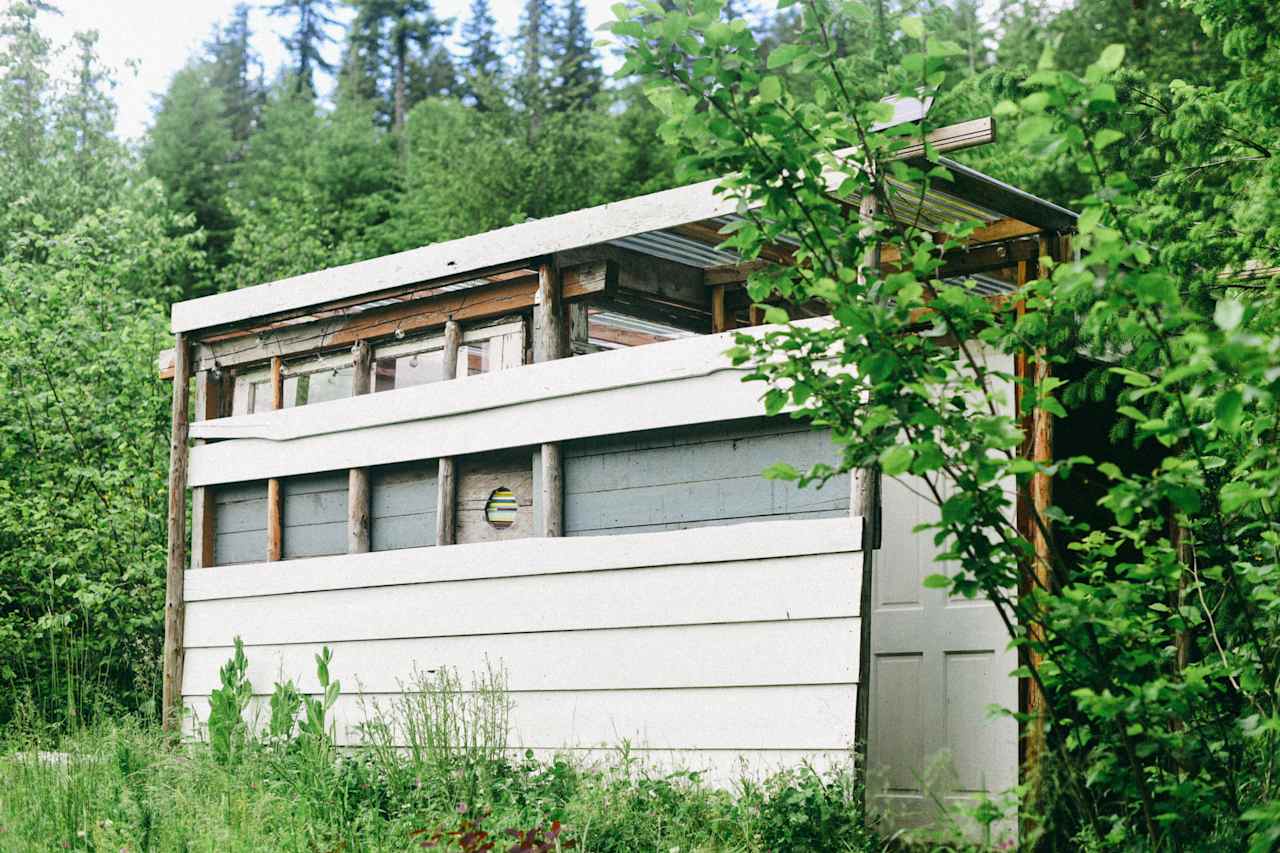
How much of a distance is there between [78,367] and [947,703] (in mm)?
8370

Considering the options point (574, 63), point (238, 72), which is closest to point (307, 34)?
point (238, 72)

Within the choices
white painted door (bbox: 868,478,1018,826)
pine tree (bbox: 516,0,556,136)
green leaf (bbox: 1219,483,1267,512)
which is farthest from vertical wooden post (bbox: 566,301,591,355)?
pine tree (bbox: 516,0,556,136)

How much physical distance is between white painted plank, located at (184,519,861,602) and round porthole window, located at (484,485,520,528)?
20cm

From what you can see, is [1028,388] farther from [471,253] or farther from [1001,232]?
[471,253]

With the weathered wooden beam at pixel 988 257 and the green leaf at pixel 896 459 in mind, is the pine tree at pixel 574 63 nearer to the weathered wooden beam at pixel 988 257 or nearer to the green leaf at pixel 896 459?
the weathered wooden beam at pixel 988 257

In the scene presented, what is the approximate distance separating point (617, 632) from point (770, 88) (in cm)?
374

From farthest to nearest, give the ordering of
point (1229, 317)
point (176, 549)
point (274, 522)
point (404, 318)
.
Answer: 1. point (176, 549)
2. point (274, 522)
3. point (404, 318)
4. point (1229, 317)

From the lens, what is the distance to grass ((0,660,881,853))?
5484 millimetres

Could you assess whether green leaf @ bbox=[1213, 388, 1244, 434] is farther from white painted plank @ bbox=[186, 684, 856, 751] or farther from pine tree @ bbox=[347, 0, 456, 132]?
pine tree @ bbox=[347, 0, 456, 132]

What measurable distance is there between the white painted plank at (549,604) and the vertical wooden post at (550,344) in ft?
1.02

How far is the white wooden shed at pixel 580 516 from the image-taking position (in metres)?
6.16

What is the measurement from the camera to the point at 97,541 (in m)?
11.0

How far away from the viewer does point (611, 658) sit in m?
6.67

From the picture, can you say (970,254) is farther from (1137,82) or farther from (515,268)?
(515,268)
